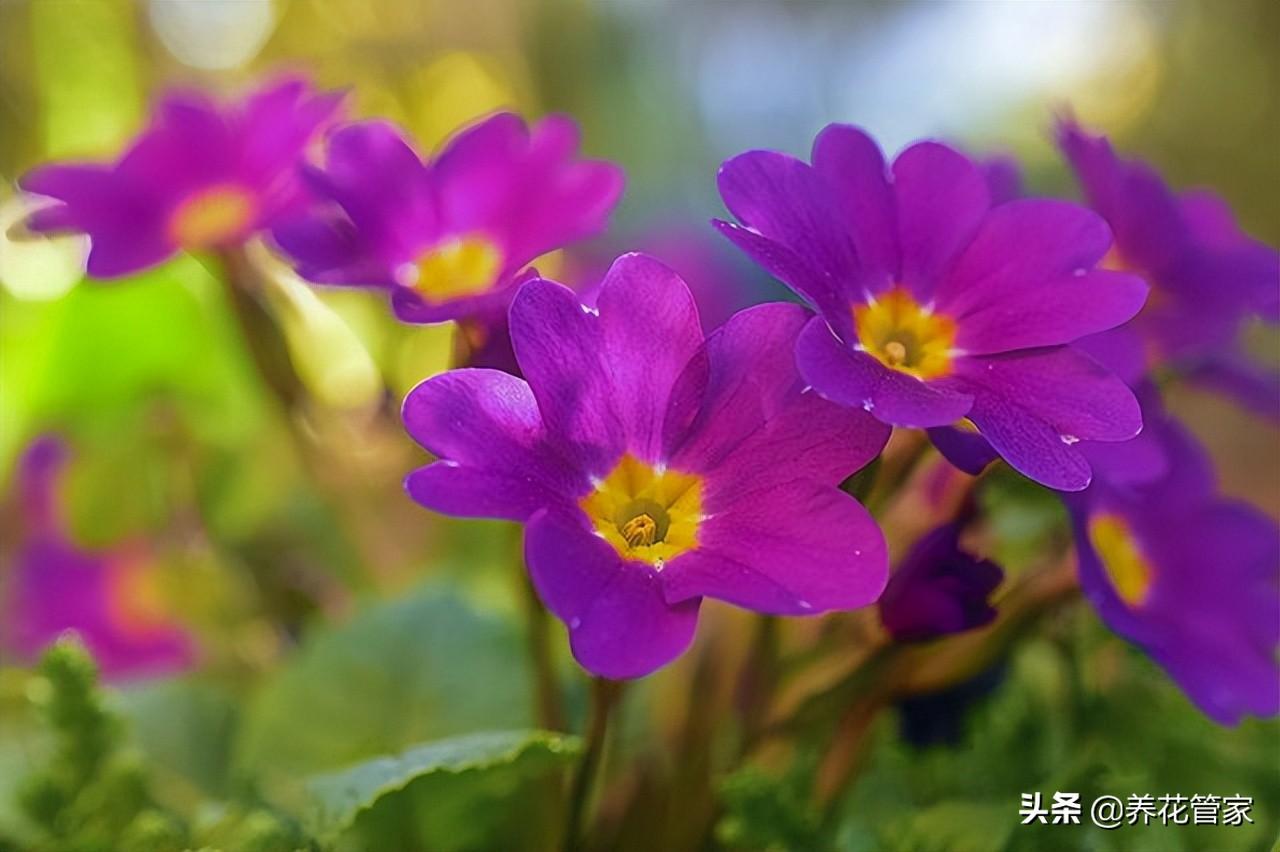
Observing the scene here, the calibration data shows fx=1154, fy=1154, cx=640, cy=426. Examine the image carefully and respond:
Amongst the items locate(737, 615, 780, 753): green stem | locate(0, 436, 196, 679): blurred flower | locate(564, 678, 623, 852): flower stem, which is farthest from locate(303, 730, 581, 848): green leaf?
locate(0, 436, 196, 679): blurred flower

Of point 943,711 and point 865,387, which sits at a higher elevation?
point 865,387

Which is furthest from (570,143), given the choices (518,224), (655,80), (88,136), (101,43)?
(655,80)

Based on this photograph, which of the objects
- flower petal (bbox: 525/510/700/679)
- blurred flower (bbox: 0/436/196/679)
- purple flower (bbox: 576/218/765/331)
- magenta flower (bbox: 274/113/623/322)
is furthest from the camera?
purple flower (bbox: 576/218/765/331)

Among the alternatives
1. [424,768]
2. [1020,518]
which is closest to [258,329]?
[424,768]

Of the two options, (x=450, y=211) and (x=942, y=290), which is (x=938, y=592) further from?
(x=450, y=211)

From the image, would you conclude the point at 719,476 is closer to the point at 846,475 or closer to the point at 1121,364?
the point at 846,475

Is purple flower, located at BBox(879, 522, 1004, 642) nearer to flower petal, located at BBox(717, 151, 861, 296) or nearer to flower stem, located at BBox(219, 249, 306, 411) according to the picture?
flower petal, located at BBox(717, 151, 861, 296)

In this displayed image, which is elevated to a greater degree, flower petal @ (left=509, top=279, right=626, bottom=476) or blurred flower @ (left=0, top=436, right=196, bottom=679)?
flower petal @ (left=509, top=279, right=626, bottom=476)
